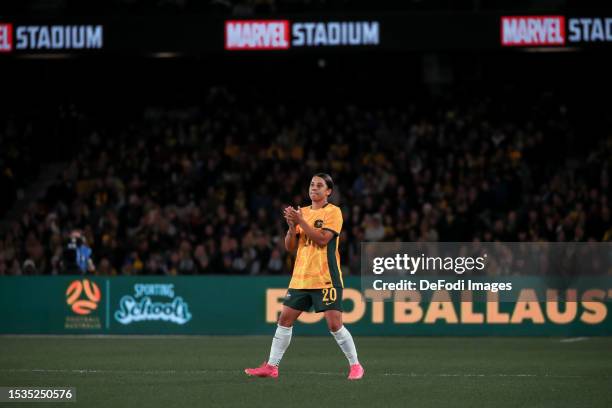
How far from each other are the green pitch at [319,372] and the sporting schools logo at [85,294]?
1.77 m

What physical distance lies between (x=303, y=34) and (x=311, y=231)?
1369cm

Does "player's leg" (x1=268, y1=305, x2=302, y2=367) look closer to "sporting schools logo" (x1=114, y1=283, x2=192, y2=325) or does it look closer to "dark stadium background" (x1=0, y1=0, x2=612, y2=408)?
"dark stadium background" (x1=0, y1=0, x2=612, y2=408)

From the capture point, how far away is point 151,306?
2061 centimetres

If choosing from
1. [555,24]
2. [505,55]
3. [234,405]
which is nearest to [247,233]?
[555,24]

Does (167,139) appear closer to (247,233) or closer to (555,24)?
(247,233)

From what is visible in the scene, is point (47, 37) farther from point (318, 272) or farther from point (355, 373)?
point (355, 373)

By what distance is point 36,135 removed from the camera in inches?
1147

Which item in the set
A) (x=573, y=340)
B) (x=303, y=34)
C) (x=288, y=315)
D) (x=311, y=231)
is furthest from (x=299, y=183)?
(x=311, y=231)

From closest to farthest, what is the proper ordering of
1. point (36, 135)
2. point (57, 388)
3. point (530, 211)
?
point (57, 388) → point (530, 211) → point (36, 135)

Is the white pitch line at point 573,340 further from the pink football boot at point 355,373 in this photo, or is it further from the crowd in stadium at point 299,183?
the pink football boot at point 355,373

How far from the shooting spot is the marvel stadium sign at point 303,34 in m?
24.2

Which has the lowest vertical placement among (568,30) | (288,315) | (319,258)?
(288,315)

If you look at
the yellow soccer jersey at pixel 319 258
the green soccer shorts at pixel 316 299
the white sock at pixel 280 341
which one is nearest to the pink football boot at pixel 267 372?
the white sock at pixel 280 341

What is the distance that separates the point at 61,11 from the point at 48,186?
15.9 feet
